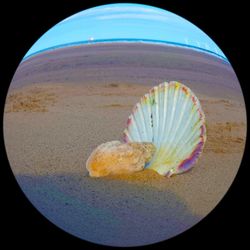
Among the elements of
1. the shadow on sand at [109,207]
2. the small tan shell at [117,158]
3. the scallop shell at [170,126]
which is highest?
the scallop shell at [170,126]

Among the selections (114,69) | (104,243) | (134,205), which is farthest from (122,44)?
(104,243)

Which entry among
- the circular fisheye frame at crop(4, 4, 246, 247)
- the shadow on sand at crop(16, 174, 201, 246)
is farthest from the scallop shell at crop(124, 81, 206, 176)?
the shadow on sand at crop(16, 174, 201, 246)

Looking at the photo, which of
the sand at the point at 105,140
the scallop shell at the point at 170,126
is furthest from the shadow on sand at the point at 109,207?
the scallop shell at the point at 170,126

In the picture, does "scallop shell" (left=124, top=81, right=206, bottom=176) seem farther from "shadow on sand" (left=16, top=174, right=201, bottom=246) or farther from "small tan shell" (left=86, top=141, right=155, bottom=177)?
"shadow on sand" (left=16, top=174, right=201, bottom=246)

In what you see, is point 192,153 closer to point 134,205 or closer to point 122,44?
point 134,205

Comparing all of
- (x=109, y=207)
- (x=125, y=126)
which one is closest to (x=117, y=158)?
(x=125, y=126)

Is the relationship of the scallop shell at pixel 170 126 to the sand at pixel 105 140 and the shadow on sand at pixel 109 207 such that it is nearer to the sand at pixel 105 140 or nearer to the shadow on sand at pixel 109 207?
the sand at pixel 105 140
